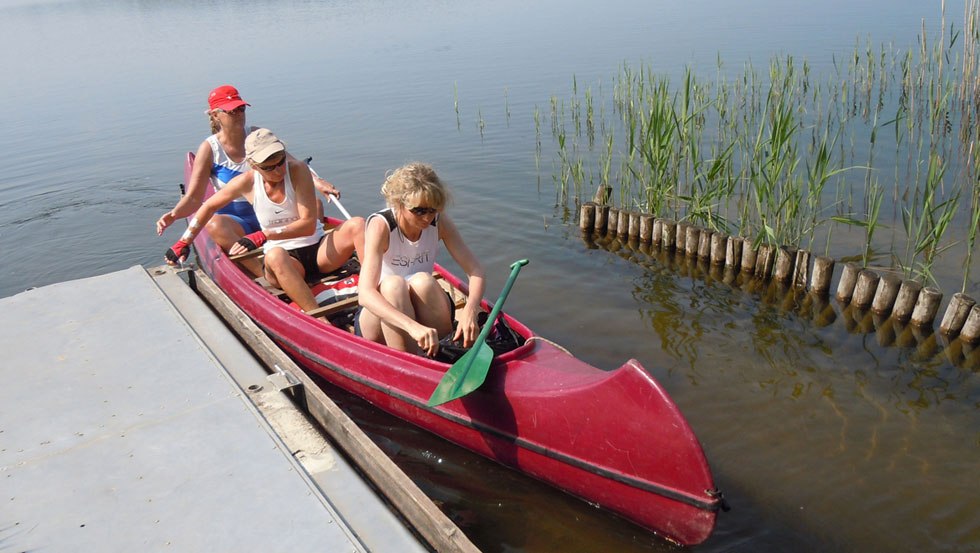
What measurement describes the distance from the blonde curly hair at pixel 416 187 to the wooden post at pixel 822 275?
397 centimetres

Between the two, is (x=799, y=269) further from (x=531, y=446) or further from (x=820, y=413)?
(x=531, y=446)

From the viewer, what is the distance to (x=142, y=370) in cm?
455

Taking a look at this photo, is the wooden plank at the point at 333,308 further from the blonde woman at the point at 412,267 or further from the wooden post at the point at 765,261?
the wooden post at the point at 765,261

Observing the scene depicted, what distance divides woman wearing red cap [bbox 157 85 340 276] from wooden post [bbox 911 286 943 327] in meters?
4.92

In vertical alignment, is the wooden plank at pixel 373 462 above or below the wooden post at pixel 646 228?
above

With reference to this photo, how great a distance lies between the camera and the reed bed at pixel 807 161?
6910 millimetres

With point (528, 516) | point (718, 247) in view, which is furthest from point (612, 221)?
point (528, 516)

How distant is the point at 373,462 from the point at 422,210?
145 cm

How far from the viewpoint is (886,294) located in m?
6.35

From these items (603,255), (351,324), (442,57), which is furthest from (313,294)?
(442,57)

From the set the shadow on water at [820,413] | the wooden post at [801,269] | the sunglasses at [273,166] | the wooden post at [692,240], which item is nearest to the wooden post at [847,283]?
the shadow on water at [820,413]

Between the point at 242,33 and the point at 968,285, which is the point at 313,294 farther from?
the point at 242,33

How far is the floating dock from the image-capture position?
3.21 metres

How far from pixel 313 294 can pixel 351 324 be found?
453mm
